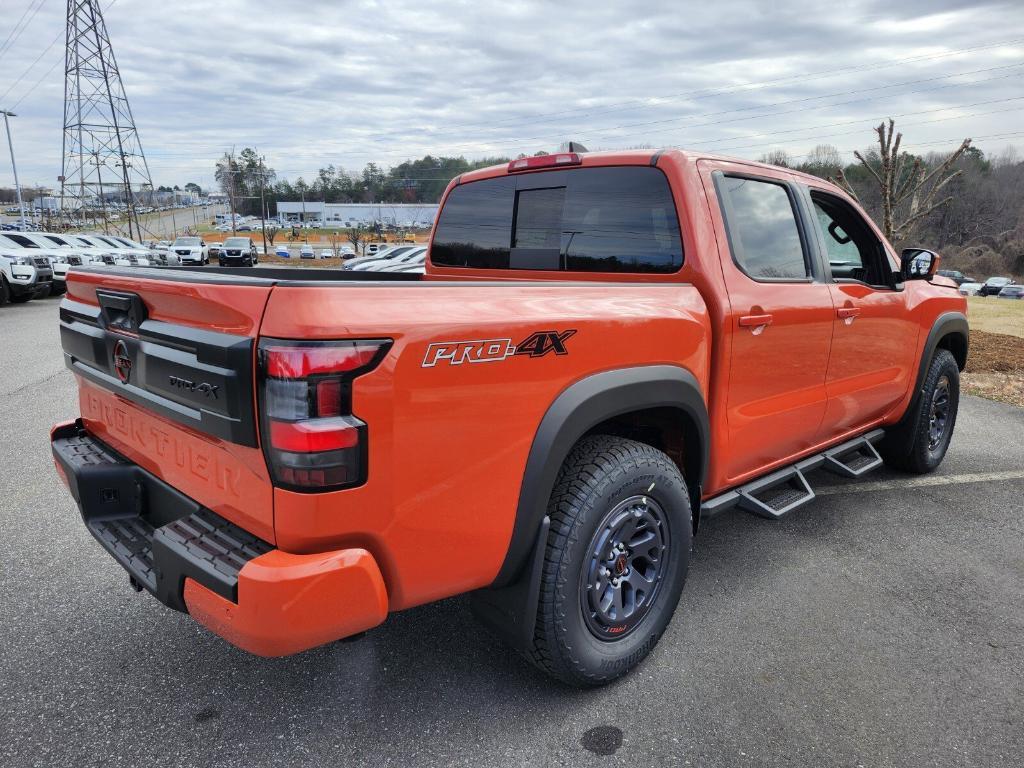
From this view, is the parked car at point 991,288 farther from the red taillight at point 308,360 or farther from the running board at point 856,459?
the red taillight at point 308,360

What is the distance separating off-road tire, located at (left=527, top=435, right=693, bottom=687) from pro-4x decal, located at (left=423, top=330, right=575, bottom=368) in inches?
18.6

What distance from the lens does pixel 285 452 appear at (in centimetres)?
169

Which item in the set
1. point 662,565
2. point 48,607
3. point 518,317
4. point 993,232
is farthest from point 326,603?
point 993,232

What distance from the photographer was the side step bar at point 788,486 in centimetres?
309

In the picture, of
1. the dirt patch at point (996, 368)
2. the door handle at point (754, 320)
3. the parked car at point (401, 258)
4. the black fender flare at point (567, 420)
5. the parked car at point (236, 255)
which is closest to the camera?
the black fender flare at point (567, 420)

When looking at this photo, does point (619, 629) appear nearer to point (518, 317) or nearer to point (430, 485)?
point (430, 485)

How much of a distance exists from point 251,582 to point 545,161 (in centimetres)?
243

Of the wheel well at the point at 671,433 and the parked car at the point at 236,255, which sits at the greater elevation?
the wheel well at the point at 671,433

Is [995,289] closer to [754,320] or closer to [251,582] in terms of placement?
[754,320]

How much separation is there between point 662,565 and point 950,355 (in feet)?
11.1

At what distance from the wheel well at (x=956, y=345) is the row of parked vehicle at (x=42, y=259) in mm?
11894

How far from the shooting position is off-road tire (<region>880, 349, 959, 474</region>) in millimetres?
4562

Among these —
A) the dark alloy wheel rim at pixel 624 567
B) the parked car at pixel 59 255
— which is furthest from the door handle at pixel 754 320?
the parked car at pixel 59 255

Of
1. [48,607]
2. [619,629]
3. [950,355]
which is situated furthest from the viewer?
[950,355]
